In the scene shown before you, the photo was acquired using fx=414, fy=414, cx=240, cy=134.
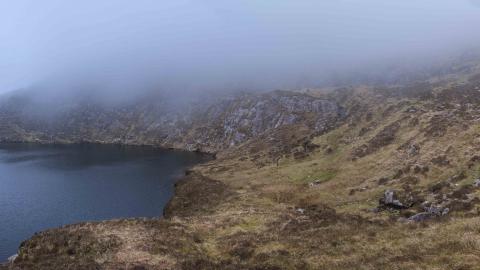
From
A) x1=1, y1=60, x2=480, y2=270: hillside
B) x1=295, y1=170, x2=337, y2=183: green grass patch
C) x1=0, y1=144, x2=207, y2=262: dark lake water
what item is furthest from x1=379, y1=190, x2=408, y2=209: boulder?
x1=0, y1=144, x2=207, y2=262: dark lake water

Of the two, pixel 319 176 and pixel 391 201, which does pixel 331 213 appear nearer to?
pixel 391 201

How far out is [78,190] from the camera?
121 meters

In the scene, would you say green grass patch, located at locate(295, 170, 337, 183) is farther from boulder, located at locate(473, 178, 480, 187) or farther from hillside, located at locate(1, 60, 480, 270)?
boulder, located at locate(473, 178, 480, 187)

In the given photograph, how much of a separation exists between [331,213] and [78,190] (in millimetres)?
86900

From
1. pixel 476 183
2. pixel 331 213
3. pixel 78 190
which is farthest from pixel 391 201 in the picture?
pixel 78 190

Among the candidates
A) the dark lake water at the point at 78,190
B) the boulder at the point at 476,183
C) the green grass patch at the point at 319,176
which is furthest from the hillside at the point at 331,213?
the dark lake water at the point at 78,190

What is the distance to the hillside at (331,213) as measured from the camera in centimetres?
3631

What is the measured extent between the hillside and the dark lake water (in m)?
11.7

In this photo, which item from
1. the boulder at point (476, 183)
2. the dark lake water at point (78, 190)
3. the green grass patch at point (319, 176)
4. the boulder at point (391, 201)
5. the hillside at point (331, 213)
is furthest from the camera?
the green grass patch at point (319, 176)

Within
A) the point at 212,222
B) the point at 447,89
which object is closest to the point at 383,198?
the point at 212,222

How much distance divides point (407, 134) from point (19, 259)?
80742mm

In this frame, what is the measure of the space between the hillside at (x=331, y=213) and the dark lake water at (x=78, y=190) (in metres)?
11.7

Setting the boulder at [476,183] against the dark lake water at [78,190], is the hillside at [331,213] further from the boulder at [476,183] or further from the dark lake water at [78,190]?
the dark lake water at [78,190]

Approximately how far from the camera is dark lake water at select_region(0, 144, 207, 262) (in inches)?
3455
